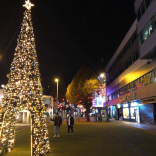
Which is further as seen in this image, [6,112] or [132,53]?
[132,53]

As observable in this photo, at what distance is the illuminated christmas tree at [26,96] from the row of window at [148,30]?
14257 millimetres

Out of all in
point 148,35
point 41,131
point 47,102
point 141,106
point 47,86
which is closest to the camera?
point 41,131

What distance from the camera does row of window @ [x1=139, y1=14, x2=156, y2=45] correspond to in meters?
19.8

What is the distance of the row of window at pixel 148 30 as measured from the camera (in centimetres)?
1982

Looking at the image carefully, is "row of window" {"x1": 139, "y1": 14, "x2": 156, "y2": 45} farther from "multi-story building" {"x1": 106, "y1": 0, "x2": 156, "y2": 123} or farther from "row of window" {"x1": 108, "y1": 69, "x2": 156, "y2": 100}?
"row of window" {"x1": 108, "y1": 69, "x2": 156, "y2": 100}

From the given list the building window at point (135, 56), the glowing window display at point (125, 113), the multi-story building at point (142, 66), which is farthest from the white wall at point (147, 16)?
the glowing window display at point (125, 113)

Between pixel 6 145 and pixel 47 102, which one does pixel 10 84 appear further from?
pixel 47 102

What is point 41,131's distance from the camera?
8781mm

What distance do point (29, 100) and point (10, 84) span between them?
1236 mm

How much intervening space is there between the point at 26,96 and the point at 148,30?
1704 centimetres

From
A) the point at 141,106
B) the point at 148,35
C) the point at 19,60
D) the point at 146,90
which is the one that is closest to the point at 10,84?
the point at 19,60

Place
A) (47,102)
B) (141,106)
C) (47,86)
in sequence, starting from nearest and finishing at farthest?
(141,106)
(47,102)
(47,86)

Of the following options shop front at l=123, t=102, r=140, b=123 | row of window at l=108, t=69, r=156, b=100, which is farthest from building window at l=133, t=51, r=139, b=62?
shop front at l=123, t=102, r=140, b=123

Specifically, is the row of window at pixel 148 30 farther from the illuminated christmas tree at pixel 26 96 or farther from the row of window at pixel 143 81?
the illuminated christmas tree at pixel 26 96
